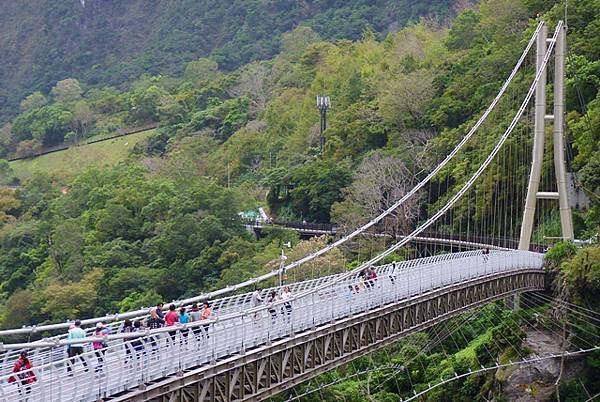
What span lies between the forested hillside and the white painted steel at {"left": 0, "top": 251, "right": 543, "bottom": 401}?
7893 centimetres

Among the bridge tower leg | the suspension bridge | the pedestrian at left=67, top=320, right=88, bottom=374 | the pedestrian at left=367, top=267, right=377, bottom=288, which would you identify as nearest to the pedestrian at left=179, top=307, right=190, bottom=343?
the suspension bridge

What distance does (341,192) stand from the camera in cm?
4681

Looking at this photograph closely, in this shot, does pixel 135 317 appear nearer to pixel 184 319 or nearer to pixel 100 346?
pixel 184 319

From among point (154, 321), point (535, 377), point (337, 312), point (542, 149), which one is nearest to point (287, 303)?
point (337, 312)

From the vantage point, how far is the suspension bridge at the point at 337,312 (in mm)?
14086

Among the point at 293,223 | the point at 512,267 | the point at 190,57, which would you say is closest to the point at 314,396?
the point at 512,267

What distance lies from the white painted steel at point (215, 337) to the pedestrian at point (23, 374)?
0.07 m

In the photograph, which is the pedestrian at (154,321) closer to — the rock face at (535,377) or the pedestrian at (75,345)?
the pedestrian at (75,345)

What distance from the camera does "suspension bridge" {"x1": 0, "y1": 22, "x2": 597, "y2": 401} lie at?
14.1 metres

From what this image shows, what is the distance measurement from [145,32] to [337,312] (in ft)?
403

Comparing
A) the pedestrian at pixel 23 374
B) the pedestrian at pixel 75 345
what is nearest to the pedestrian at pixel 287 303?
the pedestrian at pixel 75 345

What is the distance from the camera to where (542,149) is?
109 ft

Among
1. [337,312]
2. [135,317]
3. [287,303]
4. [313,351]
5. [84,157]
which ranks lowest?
[313,351]

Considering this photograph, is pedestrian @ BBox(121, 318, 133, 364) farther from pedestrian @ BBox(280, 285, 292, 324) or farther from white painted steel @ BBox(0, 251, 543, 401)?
pedestrian @ BBox(280, 285, 292, 324)
